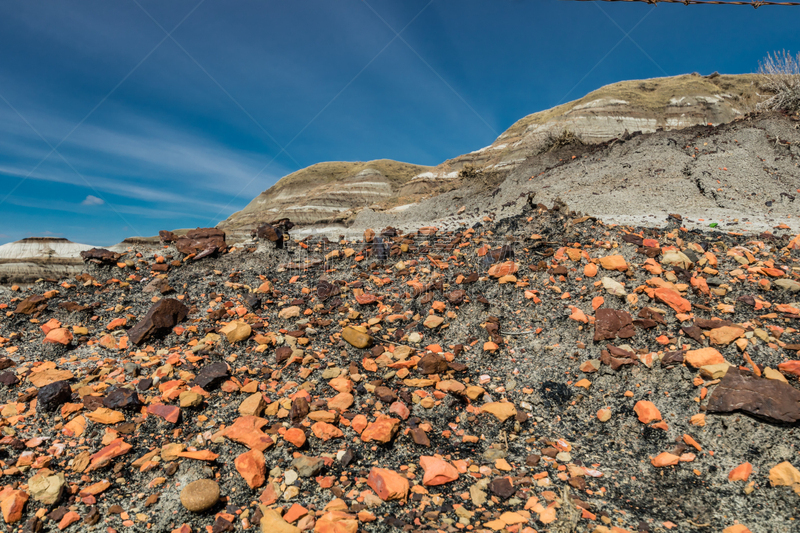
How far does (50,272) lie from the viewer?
23.1ft

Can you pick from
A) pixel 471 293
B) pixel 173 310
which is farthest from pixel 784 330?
pixel 173 310

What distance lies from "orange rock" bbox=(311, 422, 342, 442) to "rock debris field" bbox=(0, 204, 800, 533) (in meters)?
0.02

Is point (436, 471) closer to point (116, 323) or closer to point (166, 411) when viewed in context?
point (166, 411)

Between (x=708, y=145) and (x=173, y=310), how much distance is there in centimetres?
1789

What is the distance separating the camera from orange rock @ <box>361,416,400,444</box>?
9.30ft

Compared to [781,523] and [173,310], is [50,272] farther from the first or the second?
[781,523]

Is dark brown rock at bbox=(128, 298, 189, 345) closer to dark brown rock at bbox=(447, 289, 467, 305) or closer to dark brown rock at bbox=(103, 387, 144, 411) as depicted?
dark brown rock at bbox=(103, 387, 144, 411)

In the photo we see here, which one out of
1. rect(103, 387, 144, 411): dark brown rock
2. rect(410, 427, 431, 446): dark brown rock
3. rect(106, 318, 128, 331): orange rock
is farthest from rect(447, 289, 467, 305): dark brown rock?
rect(106, 318, 128, 331): orange rock

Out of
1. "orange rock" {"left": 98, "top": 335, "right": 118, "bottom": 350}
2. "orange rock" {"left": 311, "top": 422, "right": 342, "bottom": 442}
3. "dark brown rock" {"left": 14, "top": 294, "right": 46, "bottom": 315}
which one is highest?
"dark brown rock" {"left": 14, "top": 294, "right": 46, "bottom": 315}

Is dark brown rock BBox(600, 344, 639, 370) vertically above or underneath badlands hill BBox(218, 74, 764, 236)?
underneath

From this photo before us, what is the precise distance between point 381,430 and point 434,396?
747mm

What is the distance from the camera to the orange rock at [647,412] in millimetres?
2971

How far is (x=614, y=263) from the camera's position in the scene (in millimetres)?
4617

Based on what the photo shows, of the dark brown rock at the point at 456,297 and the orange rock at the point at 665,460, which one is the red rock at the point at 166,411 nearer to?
the dark brown rock at the point at 456,297
